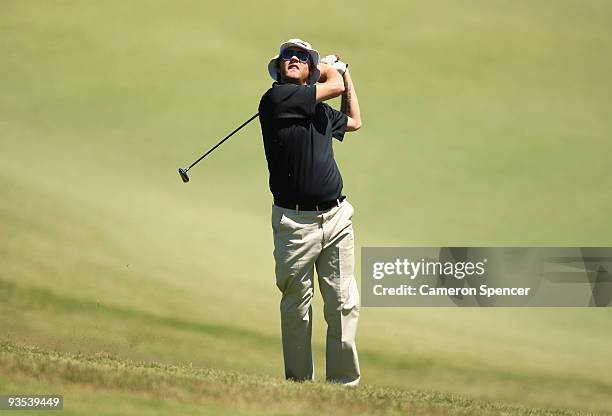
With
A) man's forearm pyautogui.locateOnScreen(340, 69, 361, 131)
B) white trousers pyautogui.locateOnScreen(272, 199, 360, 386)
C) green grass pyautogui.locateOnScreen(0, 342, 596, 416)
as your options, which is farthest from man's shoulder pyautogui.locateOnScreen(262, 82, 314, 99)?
green grass pyautogui.locateOnScreen(0, 342, 596, 416)

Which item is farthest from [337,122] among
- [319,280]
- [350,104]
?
[319,280]

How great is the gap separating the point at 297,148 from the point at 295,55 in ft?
1.65

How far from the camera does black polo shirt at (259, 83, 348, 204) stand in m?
5.74

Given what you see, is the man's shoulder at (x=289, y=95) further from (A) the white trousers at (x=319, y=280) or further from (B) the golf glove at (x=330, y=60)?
(A) the white trousers at (x=319, y=280)

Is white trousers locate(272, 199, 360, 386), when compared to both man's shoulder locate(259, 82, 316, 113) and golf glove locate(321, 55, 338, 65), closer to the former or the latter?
man's shoulder locate(259, 82, 316, 113)

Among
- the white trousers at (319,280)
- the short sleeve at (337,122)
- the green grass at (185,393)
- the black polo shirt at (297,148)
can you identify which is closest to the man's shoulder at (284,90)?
the black polo shirt at (297,148)

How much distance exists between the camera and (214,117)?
522 inches

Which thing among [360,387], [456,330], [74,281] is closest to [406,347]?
[456,330]

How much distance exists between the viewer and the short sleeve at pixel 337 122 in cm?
597

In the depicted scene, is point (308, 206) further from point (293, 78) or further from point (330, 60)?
point (330, 60)

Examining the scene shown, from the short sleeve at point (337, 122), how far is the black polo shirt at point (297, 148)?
0.17 meters

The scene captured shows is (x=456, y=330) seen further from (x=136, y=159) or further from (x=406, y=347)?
(x=136, y=159)

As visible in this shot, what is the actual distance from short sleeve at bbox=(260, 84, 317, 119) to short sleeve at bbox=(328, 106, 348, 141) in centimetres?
23

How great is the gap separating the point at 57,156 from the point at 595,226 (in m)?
5.43
